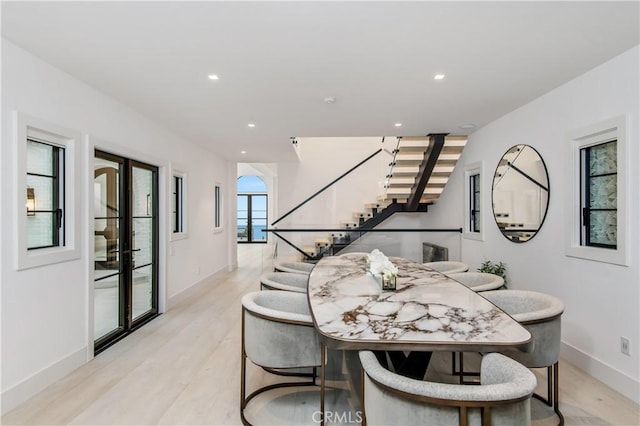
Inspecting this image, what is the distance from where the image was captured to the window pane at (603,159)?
290 cm

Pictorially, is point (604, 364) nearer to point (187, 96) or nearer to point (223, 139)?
point (187, 96)

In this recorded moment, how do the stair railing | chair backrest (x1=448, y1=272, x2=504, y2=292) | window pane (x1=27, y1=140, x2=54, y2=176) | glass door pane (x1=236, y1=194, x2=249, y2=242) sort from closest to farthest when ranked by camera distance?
window pane (x1=27, y1=140, x2=54, y2=176) → chair backrest (x1=448, y1=272, x2=504, y2=292) → the stair railing → glass door pane (x1=236, y1=194, x2=249, y2=242)

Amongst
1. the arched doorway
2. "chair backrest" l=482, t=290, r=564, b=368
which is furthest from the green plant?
the arched doorway

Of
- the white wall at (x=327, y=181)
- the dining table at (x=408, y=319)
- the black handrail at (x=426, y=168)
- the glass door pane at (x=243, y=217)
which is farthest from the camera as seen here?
the glass door pane at (x=243, y=217)

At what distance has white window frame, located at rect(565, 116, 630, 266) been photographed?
2.67 meters

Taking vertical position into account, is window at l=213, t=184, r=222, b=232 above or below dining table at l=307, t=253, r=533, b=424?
above

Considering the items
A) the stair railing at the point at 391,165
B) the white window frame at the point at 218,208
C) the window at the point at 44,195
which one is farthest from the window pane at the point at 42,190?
the stair railing at the point at 391,165

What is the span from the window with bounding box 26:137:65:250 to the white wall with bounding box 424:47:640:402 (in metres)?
4.63

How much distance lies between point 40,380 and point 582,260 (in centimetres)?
468

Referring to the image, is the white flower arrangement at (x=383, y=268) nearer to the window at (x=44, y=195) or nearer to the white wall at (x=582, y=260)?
the white wall at (x=582, y=260)

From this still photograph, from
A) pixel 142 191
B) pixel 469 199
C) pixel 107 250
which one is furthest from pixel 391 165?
pixel 107 250

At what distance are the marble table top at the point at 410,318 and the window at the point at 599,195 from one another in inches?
58.5

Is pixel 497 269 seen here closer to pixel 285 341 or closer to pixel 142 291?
pixel 285 341

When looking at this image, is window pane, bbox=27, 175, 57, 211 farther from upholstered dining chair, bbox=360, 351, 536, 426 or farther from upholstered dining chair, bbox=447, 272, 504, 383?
upholstered dining chair, bbox=447, 272, 504, 383
